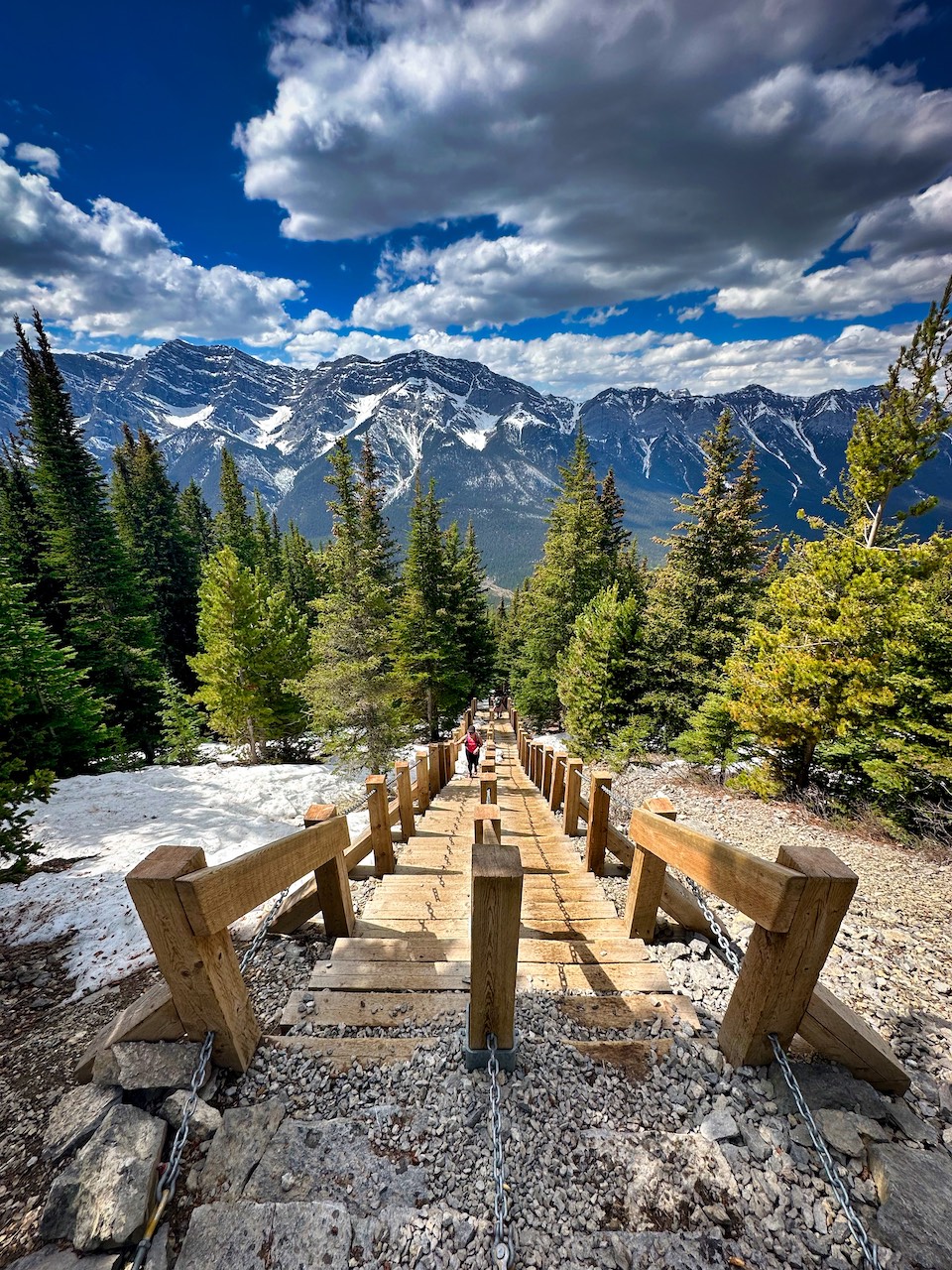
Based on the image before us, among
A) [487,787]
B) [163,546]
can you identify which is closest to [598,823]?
[487,787]

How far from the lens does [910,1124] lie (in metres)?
2.30

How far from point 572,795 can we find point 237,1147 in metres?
5.14

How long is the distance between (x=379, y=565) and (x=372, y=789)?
14.7 metres

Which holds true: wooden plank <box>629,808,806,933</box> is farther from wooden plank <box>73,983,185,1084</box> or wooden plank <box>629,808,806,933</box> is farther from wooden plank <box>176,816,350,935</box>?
wooden plank <box>73,983,185,1084</box>

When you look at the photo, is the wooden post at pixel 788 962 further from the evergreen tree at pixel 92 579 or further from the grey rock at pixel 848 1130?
the evergreen tree at pixel 92 579

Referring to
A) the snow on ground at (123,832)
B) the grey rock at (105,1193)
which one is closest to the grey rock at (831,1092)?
the grey rock at (105,1193)

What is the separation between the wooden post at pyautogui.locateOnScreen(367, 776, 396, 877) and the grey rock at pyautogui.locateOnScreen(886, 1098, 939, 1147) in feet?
13.6

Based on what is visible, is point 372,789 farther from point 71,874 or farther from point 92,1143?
point 71,874

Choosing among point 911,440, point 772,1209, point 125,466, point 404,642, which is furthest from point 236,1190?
point 125,466

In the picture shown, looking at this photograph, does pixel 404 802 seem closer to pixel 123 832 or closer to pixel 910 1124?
pixel 910 1124

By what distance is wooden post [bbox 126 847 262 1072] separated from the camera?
2.23m

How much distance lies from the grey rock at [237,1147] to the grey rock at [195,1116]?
0.04m

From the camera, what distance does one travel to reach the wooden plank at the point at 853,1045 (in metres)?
2.40

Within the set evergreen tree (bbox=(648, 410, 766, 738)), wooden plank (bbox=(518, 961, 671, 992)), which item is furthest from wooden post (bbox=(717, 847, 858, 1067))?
evergreen tree (bbox=(648, 410, 766, 738))
